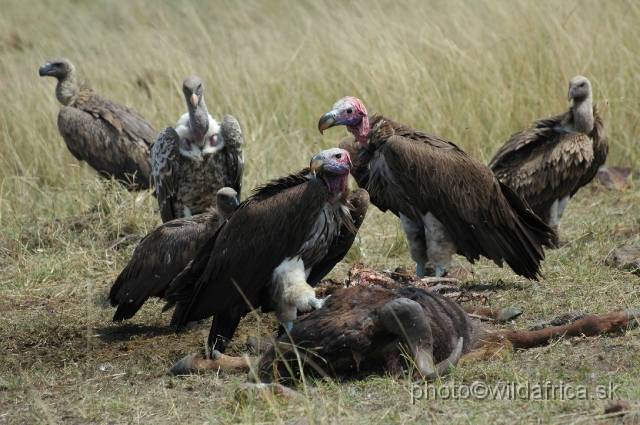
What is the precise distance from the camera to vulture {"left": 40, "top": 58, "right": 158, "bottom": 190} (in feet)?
25.8

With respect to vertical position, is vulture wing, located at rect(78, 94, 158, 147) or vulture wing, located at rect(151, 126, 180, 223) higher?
vulture wing, located at rect(78, 94, 158, 147)

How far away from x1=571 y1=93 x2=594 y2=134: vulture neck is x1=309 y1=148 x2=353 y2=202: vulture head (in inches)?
116

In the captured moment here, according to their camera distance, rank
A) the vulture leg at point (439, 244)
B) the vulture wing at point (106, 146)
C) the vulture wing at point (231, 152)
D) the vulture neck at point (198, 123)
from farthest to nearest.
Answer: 1. the vulture wing at point (106, 146)
2. the vulture wing at point (231, 152)
3. the vulture neck at point (198, 123)
4. the vulture leg at point (439, 244)

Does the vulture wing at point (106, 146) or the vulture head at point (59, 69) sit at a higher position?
the vulture head at point (59, 69)

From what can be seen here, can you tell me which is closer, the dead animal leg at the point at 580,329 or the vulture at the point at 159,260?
the dead animal leg at the point at 580,329

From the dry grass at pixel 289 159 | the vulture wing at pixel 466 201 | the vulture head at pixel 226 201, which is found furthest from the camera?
the vulture head at pixel 226 201

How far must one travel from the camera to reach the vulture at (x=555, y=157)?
21.2 ft

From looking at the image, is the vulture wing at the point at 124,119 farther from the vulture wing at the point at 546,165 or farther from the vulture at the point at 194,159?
the vulture wing at the point at 546,165

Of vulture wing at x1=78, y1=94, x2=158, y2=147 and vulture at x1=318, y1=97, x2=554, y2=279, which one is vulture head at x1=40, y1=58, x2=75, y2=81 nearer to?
vulture wing at x1=78, y1=94, x2=158, y2=147

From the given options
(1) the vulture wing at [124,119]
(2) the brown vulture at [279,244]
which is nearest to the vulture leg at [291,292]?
(2) the brown vulture at [279,244]

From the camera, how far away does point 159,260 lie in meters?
5.12

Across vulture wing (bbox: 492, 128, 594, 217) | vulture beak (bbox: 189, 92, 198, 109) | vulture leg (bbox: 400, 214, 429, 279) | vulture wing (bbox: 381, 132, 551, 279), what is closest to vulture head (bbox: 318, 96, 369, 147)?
vulture wing (bbox: 381, 132, 551, 279)

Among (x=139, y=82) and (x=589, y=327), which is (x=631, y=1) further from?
(x=589, y=327)

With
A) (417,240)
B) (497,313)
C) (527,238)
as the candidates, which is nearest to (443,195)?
(417,240)
